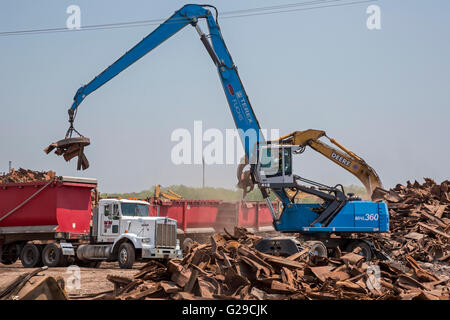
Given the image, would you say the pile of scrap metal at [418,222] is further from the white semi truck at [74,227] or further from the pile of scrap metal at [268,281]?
the white semi truck at [74,227]

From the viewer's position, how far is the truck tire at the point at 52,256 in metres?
23.1

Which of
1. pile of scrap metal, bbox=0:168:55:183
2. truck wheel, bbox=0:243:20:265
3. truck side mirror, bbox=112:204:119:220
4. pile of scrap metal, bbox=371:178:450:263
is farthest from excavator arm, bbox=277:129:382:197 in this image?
pile of scrap metal, bbox=0:168:55:183

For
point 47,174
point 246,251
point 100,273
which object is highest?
point 47,174

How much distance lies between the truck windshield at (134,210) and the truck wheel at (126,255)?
4.54 feet

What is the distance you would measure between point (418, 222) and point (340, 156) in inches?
166

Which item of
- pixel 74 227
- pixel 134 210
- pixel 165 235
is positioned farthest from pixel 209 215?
pixel 74 227

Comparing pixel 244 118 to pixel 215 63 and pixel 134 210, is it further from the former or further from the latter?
pixel 134 210

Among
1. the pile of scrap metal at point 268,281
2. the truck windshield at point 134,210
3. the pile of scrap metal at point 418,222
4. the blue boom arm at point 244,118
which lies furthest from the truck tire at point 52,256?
the pile of scrap metal at point 418,222

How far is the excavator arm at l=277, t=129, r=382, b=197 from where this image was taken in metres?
24.0

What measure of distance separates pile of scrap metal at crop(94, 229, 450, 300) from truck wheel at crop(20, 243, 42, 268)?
38.0ft

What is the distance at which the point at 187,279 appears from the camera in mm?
12078
